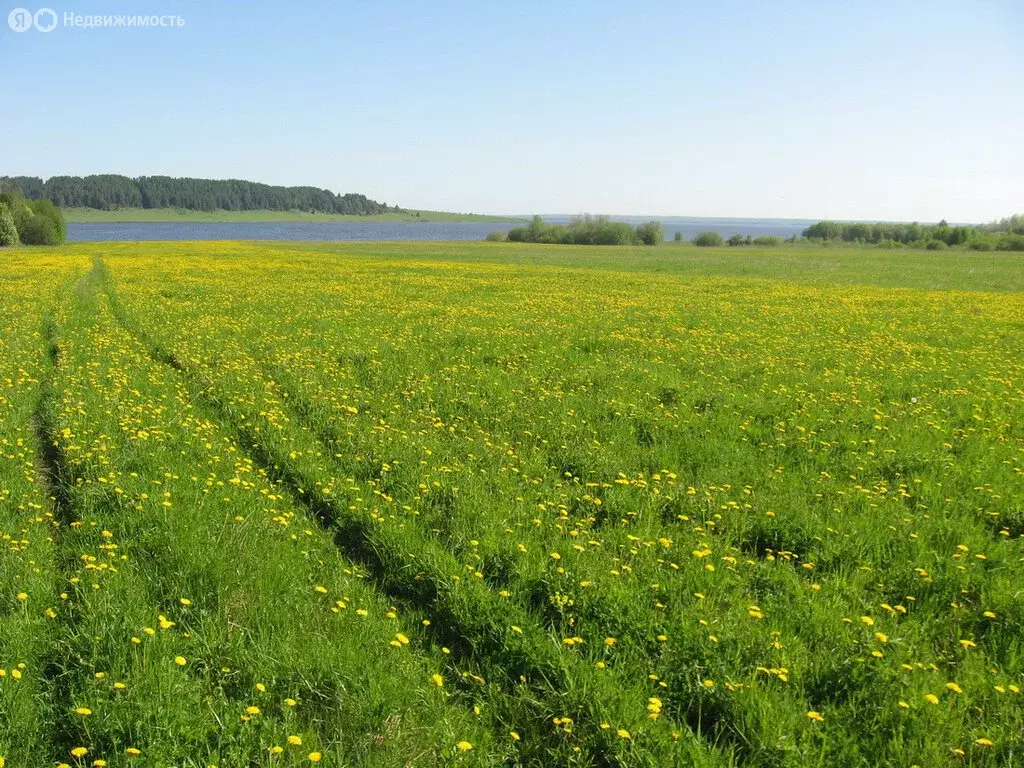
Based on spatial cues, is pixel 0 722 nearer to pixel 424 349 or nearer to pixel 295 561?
pixel 295 561

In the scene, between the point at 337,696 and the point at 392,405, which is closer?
the point at 337,696

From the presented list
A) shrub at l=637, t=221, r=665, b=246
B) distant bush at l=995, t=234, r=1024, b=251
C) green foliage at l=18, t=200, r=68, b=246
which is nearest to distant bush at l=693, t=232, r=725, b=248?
shrub at l=637, t=221, r=665, b=246

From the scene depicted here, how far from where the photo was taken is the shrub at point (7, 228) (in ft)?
232

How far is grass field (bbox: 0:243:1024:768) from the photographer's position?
12.9 feet

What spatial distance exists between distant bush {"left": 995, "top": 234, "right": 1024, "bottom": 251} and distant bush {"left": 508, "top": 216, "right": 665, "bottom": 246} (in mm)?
43922

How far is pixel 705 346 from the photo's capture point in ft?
52.6

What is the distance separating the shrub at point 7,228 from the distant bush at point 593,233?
6183 centimetres

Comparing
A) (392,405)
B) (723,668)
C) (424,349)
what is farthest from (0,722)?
(424,349)

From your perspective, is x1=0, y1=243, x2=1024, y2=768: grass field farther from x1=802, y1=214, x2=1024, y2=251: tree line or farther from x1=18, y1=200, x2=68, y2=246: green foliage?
x1=802, y1=214, x2=1024, y2=251: tree line

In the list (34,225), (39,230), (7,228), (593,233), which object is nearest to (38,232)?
(39,230)

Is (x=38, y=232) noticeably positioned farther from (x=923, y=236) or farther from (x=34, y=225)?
(x=923, y=236)

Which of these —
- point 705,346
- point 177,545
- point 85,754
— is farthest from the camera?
point 705,346

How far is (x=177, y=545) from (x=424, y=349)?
9271mm

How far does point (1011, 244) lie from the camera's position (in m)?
94.9
